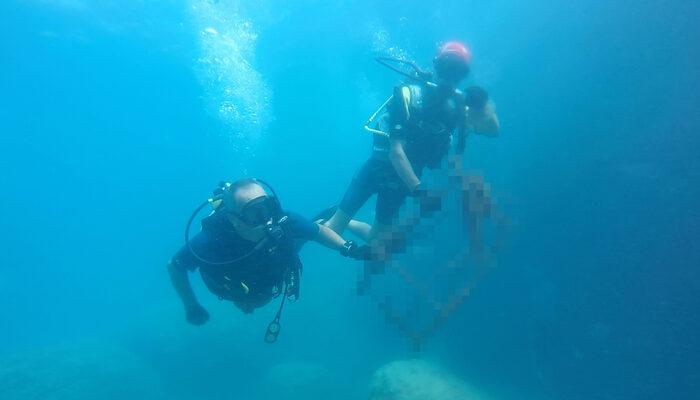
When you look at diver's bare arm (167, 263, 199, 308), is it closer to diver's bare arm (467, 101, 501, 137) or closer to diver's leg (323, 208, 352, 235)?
diver's leg (323, 208, 352, 235)

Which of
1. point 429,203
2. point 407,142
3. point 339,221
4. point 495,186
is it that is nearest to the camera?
point 429,203

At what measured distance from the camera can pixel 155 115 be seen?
202ft

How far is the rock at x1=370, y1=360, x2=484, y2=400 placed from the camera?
420 inches

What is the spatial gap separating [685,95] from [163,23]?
90.6 feet

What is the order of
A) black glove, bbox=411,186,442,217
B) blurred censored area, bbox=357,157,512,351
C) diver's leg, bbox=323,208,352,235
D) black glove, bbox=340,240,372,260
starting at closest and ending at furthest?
blurred censored area, bbox=357,157,512,351
black glove, bbox=411,186,442,217
black glove, bbox=340,240,372,260
diver's leg, bbox=323,208,352,235

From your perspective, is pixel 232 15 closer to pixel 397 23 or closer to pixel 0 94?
pixel 397 23

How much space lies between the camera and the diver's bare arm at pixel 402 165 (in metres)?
5.18

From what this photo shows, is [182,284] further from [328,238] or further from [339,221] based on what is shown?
[339,221]

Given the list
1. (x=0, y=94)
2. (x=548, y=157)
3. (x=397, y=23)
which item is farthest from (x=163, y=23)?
(x=548, y=157)

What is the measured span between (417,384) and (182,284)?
7.83 meters

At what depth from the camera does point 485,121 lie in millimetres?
5598

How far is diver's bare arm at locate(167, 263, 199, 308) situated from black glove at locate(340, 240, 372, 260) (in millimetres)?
2112

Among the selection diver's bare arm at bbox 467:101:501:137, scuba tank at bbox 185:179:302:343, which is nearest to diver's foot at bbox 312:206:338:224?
scuba tank at bbox 185:179:302:343

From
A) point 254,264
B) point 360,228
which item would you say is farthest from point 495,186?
point 254,264
